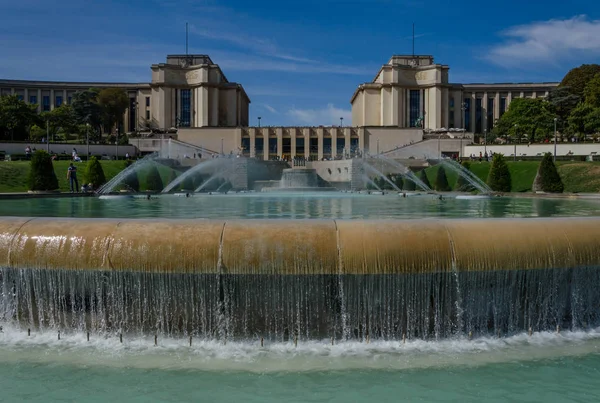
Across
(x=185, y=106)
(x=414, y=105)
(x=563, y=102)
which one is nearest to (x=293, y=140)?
(x=185, y=106)

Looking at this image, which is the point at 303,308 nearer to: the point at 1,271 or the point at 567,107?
the point at 1,271

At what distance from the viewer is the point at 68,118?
79125 millimetres

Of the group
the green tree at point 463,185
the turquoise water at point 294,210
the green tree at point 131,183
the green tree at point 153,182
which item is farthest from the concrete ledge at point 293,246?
the green tree at point 463,185

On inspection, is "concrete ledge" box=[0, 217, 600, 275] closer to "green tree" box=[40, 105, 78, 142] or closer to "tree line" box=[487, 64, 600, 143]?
"tree line" box=[487, 64, 600, 143]

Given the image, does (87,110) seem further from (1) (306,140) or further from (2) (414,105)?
(2) (414,105)

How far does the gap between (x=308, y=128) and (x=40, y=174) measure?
197 ft

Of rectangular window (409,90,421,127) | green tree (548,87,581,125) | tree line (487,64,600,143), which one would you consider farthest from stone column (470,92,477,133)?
green tree (548,87,581,125)

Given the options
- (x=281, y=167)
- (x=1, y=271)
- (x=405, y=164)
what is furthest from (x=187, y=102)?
(x=1, y=271)

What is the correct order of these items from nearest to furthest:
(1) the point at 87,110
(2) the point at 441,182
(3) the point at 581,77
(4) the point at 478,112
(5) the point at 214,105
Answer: (2) the point at 441,182 → (3) the point at 581,77 → (1) the point at 87,110 → (5) the point at 214,105 → (4) the point at 478,112

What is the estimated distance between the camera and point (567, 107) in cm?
7756

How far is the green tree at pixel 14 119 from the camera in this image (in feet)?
228

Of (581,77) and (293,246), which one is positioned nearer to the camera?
(293,246)

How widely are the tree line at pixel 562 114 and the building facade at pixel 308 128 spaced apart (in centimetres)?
845

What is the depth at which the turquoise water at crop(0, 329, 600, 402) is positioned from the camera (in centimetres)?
509
